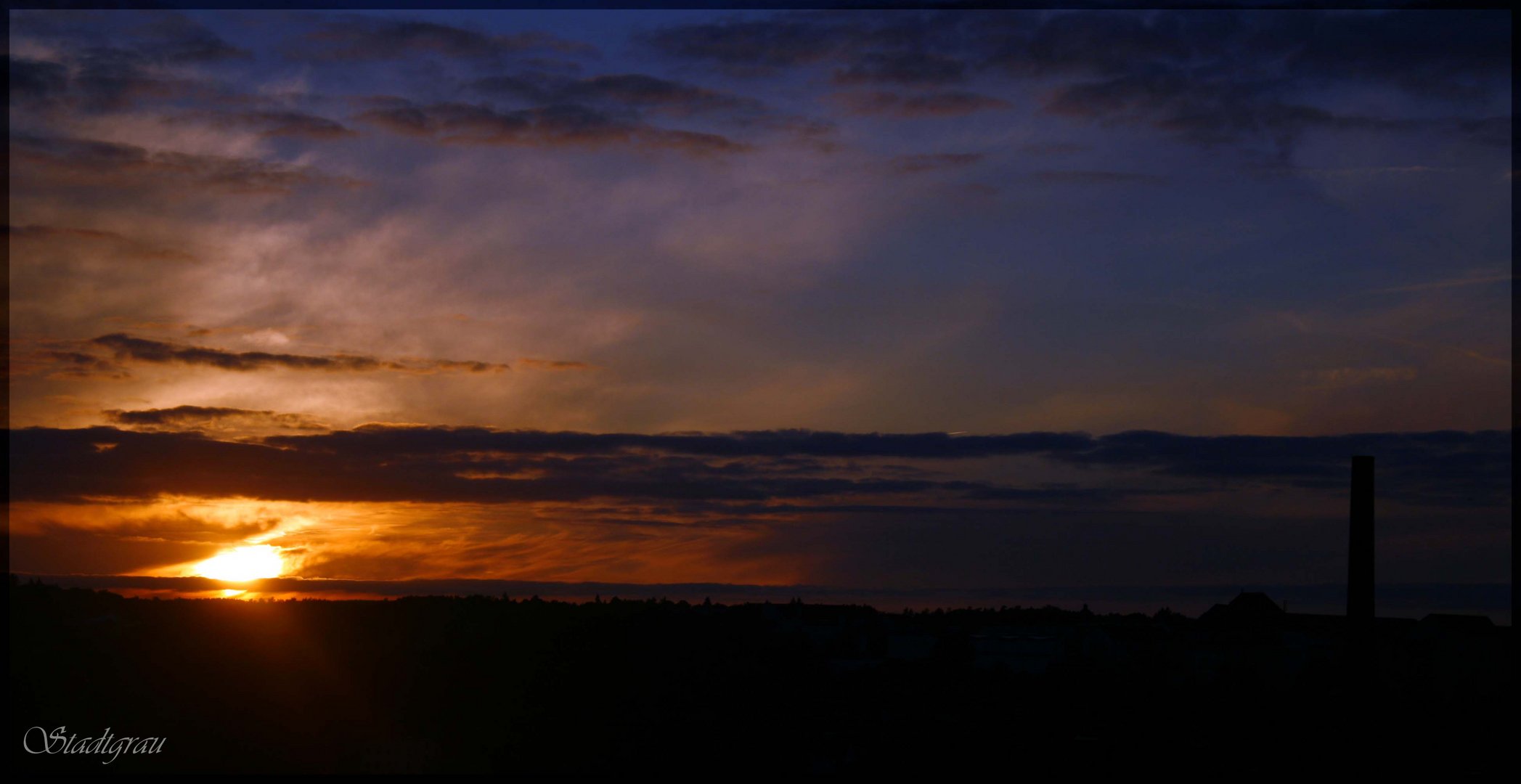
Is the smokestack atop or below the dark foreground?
atop

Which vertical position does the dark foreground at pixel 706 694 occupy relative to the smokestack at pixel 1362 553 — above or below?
below

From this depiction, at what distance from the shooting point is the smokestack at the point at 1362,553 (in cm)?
3014

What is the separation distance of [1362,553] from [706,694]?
21.0 m

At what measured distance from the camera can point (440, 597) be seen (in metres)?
57.2

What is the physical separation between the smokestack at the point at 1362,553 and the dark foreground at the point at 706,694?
1019mm

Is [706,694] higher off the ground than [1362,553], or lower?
lower

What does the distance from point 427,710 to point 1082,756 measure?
64.8 feet

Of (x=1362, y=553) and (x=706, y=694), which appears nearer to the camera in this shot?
(x=1362, y=553)

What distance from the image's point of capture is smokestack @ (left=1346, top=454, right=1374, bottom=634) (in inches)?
1187

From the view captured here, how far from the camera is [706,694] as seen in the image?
137 feet

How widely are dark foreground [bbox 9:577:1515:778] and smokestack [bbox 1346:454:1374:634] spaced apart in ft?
3.34

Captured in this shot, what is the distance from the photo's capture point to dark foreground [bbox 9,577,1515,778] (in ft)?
112

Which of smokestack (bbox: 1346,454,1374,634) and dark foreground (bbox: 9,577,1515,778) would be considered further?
dark foreground (bbox: 9,577,1515,778)

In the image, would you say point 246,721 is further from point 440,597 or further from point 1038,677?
point 1038,677
